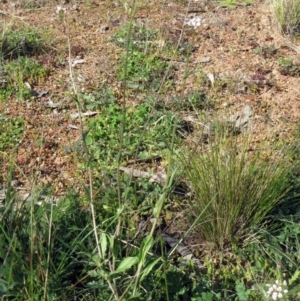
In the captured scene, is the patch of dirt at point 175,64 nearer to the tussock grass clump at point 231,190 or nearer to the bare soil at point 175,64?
the bare soil at point 175,64

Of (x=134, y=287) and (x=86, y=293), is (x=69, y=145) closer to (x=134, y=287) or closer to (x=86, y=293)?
(x=86, y=293)

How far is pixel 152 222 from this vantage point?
3.24 meters

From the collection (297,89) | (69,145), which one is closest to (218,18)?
(297,89)

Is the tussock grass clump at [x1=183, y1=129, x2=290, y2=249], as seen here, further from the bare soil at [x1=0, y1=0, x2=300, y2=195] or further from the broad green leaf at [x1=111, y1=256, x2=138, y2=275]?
the broad green leaf at [x1=111, y1=256, x2=138, y2=275]

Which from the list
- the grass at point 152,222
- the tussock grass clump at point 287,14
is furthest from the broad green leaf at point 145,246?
the tussock grass clump at point 287,14

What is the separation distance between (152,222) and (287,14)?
120 inches

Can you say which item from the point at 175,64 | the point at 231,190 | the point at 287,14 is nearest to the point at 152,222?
the point at 231,190

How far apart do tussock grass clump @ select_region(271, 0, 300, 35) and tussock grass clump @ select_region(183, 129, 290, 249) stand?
2.62 m

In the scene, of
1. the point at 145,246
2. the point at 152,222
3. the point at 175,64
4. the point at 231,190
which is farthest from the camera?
the point at 175,64

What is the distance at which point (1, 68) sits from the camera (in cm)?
474

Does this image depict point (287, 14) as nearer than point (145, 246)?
No

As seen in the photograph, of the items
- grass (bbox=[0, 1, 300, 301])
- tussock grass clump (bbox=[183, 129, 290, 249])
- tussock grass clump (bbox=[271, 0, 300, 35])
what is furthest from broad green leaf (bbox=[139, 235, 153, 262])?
tussock grass clump (bbox=[271, 0, 300, 35])

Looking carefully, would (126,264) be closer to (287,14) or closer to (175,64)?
(175,64)

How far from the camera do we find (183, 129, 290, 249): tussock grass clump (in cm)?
306
